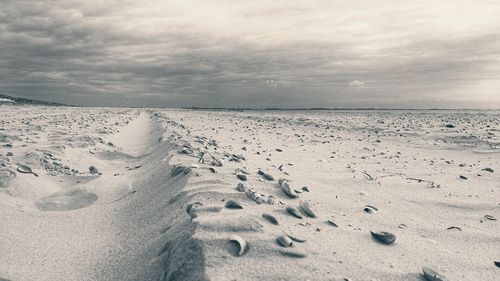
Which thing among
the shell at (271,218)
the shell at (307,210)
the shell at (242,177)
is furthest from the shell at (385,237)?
the shell at (242,177)

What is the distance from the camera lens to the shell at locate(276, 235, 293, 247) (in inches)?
108

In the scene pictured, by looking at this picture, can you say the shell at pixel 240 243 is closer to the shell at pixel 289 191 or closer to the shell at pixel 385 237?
the shell at pixel 385 237

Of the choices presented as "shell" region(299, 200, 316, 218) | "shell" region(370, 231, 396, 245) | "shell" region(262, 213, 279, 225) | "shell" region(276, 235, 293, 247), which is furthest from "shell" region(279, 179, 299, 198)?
"shell" region(276, 235, 293, 247)

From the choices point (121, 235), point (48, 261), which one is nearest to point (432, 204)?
point (121, 235)

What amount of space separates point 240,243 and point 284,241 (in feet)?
1.10

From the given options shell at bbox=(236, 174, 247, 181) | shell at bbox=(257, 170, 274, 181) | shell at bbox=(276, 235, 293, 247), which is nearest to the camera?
shell at bbox=(276, 235, 293, 247)

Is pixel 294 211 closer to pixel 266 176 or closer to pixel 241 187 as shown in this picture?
pixel 241 187

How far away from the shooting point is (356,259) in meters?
2.70

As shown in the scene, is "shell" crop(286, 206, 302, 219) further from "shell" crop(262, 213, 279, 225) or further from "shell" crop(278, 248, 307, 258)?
"shell" crop(278, 248, 307, 258)

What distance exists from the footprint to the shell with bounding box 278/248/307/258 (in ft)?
10.9

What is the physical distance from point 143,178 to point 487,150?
979 cm

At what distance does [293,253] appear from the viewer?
2.65 meters

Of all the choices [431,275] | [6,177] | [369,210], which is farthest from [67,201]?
[431,275]

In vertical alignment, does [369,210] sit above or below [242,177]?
below
